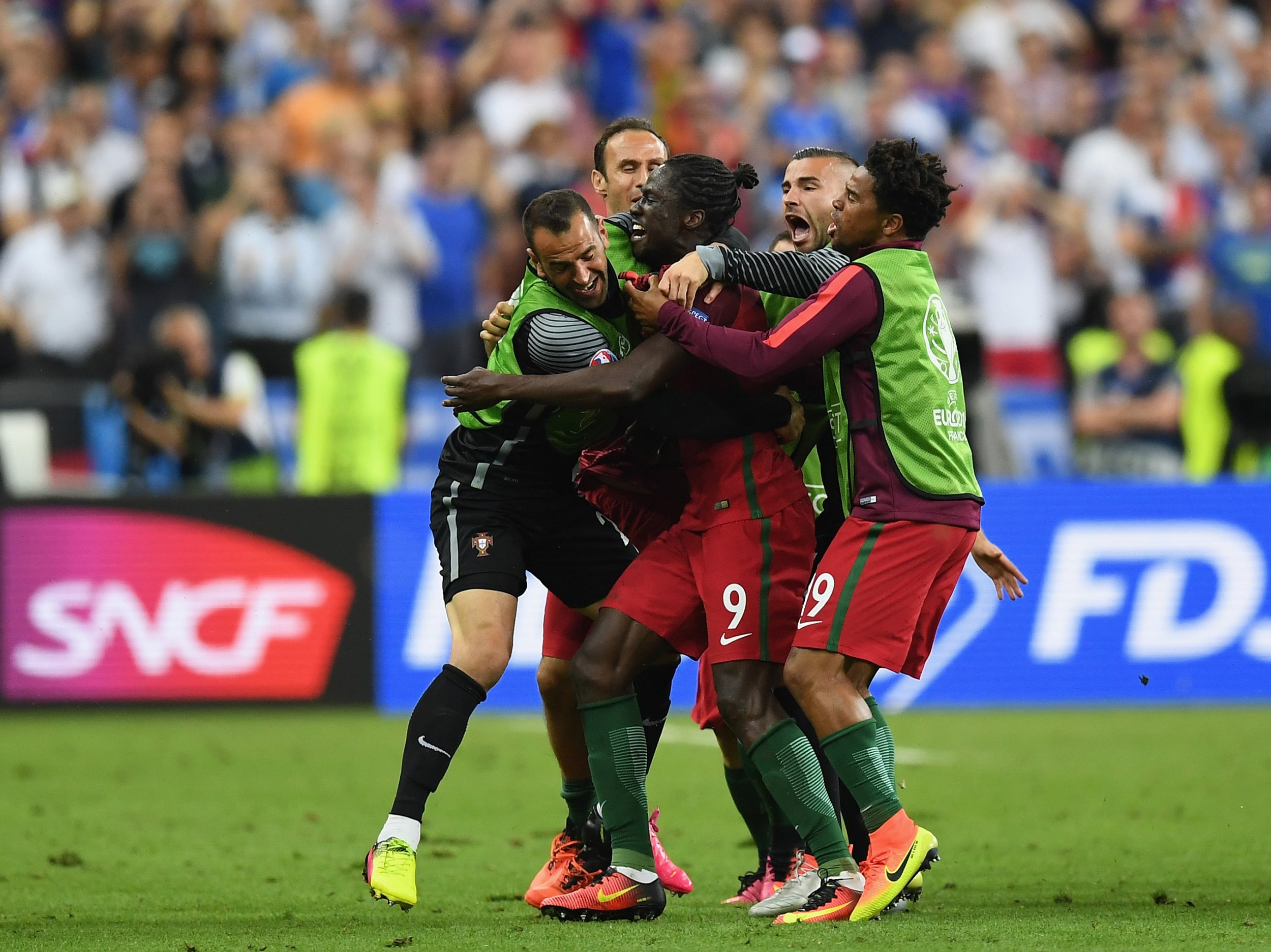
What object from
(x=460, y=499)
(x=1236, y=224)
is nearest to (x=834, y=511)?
(x=460, y=499)

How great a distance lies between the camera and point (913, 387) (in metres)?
5.53

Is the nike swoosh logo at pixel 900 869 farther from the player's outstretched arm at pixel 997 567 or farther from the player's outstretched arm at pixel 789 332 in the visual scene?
the player's outstretched arm at pixel 789 332

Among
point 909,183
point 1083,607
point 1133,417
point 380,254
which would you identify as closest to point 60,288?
point 380,254

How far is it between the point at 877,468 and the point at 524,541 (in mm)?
1208

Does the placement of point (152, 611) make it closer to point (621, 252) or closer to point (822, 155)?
point (621, 252)

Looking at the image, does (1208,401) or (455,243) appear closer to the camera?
(1208,401)

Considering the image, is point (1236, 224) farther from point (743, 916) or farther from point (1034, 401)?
point (743, 916)

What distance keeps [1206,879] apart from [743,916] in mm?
1696

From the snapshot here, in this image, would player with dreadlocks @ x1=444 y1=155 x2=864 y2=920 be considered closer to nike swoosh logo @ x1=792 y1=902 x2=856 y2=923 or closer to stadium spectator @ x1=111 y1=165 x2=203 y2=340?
nike swoosh logo @ x1=792 y1=902 x2=856 y2=923

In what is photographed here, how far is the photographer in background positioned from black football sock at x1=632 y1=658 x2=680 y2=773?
7.17m

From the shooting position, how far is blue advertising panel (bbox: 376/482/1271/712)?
11.6 m

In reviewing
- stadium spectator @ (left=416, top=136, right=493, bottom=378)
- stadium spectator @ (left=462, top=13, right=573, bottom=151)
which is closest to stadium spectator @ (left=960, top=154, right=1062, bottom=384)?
stadium spectator @ (left=462, top=13, right=573, bottom=151)

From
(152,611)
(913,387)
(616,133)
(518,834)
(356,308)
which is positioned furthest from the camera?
(356,308)

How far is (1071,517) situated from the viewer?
38.4 ft
